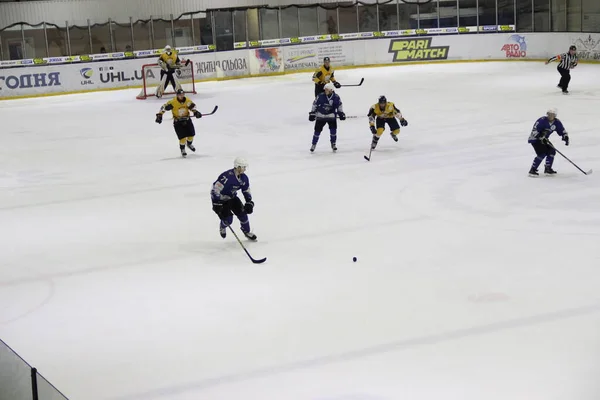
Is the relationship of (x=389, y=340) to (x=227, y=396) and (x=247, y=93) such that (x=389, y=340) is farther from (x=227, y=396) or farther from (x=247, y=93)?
(x=247, y=93)

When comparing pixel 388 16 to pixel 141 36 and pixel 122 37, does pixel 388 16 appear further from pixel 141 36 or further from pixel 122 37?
pixel 122 37

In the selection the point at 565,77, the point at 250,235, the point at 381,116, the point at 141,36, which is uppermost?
the point at 141,36

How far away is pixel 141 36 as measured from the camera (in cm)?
3047

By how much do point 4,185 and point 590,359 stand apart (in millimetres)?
11120

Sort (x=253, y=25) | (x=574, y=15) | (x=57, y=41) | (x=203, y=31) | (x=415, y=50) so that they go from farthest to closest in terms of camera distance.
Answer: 1. (x=415, y=50)
2. (x=253, y=25)
3. (x=574, y=15)
4. (x=203, y=31)
5. (x=57, y=41)

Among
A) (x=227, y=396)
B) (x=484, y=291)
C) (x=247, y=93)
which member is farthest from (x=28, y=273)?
(x=247, y=93)

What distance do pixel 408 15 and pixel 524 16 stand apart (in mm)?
4201

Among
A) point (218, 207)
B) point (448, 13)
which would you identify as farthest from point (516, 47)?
point (218, 207)

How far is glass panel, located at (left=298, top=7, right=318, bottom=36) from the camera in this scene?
109 ft

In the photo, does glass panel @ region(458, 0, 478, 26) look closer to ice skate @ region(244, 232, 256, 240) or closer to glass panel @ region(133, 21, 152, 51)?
glass panel @ region(133, 21, 152, 51)

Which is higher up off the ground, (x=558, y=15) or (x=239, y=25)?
(x=239, y=25)

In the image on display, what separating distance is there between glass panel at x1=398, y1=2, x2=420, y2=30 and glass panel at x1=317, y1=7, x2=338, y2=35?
2.43 m

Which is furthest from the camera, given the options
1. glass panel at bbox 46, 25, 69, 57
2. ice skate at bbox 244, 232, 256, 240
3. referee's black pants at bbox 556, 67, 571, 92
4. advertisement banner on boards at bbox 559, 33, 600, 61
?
advertisement banner on boards at bbox 559, 33, 600, 61

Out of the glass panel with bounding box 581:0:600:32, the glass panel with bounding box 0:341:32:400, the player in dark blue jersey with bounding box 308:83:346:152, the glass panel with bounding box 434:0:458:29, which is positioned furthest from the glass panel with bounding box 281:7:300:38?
the glass panel with bounding box 0:341:32:400
